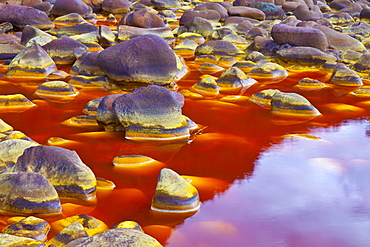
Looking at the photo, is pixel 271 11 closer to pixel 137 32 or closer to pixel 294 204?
pixel 137 32

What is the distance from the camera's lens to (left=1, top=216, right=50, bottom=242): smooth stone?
6.54 ft

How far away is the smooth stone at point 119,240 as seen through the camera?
163 centimetres

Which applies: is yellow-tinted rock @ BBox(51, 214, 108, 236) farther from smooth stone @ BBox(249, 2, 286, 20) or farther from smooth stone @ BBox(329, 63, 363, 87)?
smooth stone @ BBox(249, 2, 286, 20)

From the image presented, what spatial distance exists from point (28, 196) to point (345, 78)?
130 inches

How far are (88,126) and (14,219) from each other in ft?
4.38

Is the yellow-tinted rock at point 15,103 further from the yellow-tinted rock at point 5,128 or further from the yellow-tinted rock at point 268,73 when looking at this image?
the yellow-tinted rock at point 268,73

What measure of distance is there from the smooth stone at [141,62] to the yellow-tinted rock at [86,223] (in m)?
→ 2.04

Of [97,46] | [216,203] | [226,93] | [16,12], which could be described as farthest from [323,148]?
[16,12]

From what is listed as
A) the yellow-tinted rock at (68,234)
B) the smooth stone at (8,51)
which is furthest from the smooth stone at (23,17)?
the yellow-tinted rock at (68,234)

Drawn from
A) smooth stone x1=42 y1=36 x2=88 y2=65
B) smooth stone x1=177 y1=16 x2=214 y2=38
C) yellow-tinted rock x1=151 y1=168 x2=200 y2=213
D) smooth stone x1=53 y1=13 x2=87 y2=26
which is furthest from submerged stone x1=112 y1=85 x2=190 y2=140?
smooth stone x1=53 y1=13 x2=87 y2=26

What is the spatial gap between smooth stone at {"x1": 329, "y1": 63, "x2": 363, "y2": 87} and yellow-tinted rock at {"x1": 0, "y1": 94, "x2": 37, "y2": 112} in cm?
260

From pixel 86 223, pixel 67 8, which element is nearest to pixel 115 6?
pixel 67 8

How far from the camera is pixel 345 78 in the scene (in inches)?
184

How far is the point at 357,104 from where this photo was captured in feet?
13.5
